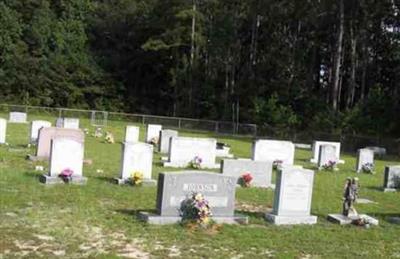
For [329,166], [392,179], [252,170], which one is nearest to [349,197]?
[252,170]

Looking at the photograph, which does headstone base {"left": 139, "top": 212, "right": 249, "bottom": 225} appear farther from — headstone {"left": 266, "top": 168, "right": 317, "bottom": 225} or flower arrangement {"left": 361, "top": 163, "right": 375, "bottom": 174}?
flower arrangement {"left": 361, "top": 163, "right": 375, "bottom": 174}

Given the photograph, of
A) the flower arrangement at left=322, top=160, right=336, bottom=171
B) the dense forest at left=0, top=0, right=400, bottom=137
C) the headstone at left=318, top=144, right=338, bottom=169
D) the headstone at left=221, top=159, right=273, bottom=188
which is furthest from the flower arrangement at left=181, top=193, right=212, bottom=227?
the dense forest at left=0, top=0, right=400, bottom=137

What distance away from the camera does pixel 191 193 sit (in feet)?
39.8

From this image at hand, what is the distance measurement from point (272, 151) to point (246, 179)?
6578 mm

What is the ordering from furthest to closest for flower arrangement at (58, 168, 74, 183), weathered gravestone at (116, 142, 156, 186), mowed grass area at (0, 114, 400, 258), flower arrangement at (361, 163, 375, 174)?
flower arrangement at (361, 163, 375, 174) < weathered gravestone at (116, 142, 156, 186) < flower arrangement at (58, 168, 74, 183) < mowed grass area at (0, 114, 400, 258)

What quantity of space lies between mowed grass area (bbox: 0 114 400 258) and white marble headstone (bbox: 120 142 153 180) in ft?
1.88

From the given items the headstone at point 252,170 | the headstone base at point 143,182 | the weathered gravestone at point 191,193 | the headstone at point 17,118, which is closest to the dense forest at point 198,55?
the headstone at point 17,118

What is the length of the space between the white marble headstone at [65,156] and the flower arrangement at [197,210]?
4.92 metres

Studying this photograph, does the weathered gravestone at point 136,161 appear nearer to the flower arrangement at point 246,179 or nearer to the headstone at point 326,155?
the flower arrangement at point 246,179

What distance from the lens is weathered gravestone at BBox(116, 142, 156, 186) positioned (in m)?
16.6

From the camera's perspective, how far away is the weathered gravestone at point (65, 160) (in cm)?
1573

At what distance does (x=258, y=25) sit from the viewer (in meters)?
63.8

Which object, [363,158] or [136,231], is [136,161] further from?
[363,158]

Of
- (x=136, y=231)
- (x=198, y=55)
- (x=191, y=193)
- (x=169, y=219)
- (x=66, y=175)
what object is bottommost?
(x=136, y=231)
